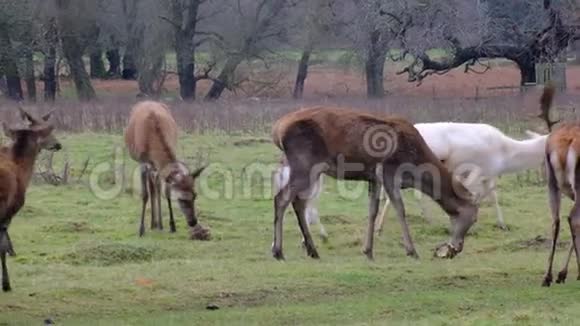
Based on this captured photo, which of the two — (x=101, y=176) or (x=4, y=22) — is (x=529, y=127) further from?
(x=4, y=22)

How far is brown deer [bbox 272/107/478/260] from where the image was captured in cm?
1211

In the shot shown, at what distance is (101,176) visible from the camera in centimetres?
1895

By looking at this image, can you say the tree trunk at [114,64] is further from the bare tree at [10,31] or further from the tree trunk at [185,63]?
the bare tree at [10,31]

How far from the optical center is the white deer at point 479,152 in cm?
1524

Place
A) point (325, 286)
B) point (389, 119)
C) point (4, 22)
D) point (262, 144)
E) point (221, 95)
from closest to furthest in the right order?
point (325, 286) → point (389, 119) → point (262, 144) → point (4, 22) → point (221, 95)

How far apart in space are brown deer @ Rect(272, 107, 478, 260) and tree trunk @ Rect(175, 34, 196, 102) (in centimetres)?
3430

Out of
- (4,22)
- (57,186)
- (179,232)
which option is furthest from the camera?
(4,22)

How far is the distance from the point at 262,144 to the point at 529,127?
5658 millimetres

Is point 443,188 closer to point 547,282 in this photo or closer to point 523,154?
point 547,282

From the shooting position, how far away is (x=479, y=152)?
50.2 ft

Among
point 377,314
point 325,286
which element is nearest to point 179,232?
point 325,286

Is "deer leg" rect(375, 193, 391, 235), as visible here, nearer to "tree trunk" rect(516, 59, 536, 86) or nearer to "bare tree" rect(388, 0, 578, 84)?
"bare tree" rect(388, 0, 578, 84)

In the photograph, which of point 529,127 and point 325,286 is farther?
point 529,127
